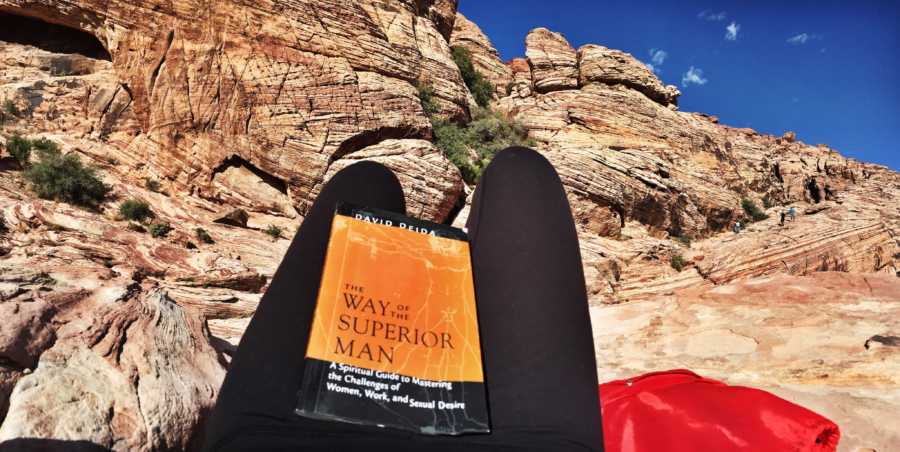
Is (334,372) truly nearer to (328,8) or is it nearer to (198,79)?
(198,79)

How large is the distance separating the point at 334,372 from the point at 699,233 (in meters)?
22.0

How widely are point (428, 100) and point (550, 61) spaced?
11.2m

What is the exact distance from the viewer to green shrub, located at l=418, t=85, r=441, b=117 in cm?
1809

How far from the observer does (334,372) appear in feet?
3.79

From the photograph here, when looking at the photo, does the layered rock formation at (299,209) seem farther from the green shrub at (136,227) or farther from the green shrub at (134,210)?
the green shrub at (136,227)

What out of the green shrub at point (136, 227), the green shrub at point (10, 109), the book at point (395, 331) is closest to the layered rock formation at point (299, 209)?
the green shrub at point (10, 109)

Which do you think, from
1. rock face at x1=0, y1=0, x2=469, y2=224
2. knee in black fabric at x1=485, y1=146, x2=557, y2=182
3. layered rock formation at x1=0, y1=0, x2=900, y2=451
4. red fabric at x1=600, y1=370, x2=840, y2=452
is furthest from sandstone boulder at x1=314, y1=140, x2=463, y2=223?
knee in black fabric at x1=485, y1=146, x2=557, y2=182

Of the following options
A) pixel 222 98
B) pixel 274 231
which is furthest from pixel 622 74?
pixel 274 231

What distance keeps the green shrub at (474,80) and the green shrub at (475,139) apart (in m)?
4.00

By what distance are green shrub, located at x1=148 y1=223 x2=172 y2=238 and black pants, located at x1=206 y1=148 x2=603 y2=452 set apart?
974cm

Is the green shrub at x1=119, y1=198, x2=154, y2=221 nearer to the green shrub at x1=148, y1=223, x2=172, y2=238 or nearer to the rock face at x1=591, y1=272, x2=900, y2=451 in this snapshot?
the green shrub at x1=148, y1=223, x2=172, y2=238

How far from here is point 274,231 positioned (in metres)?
12.1

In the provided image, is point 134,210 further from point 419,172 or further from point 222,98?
point 419,172

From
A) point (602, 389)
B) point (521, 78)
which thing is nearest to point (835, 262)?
point (602, 389)
